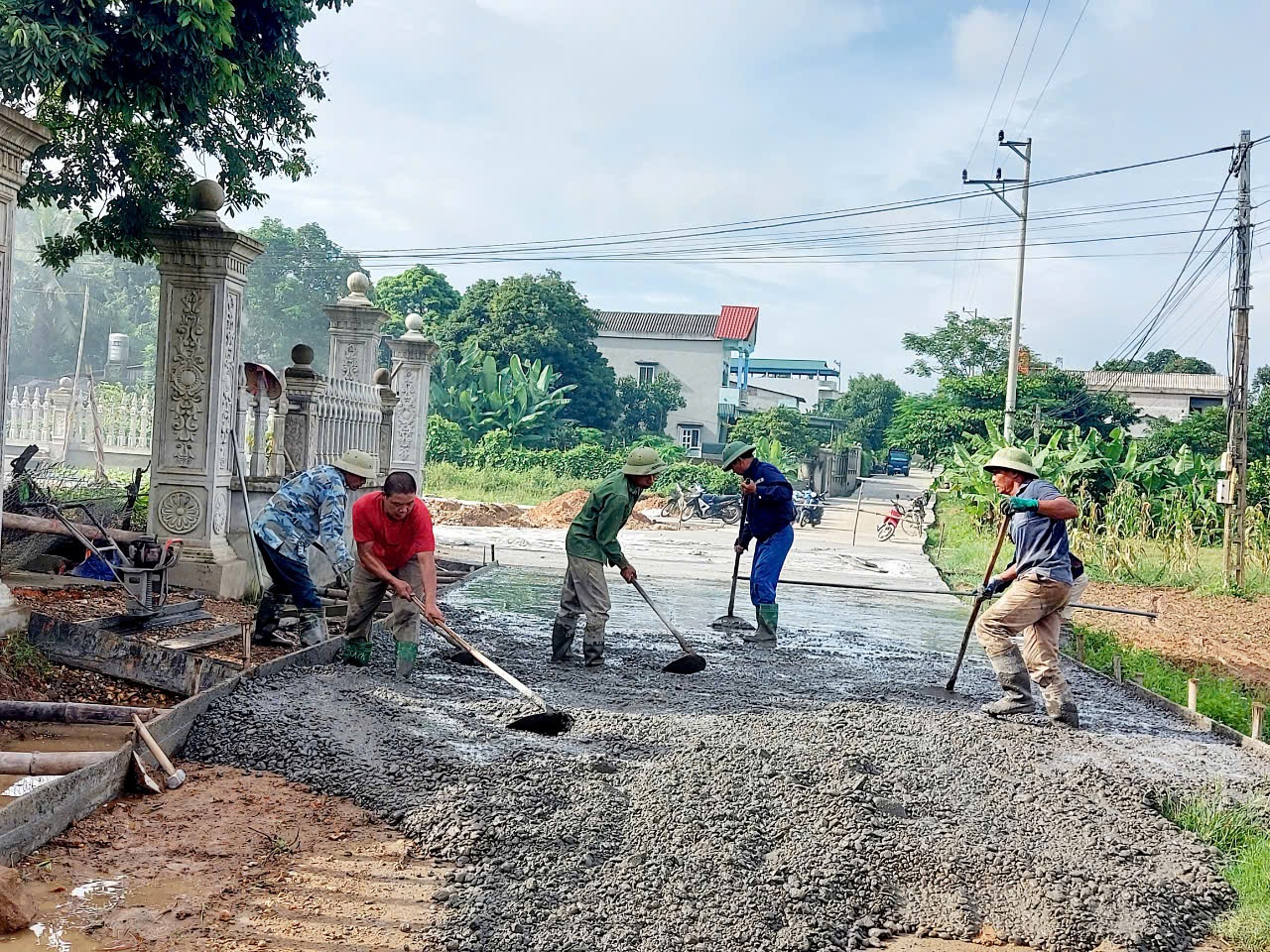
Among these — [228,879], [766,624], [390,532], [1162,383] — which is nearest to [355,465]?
[390,532]

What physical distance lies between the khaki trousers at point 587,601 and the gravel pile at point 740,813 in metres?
0.94

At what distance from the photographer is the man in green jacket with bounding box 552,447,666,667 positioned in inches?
308

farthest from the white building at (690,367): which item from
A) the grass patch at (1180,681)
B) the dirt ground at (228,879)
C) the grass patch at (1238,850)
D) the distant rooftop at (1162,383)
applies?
the dirt ground at (228,879)

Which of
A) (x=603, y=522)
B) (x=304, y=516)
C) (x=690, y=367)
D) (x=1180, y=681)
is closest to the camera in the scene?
(x=304, y=516)

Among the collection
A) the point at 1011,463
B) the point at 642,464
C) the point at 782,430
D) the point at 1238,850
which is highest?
the point at 782,430

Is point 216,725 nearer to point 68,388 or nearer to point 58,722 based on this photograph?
point 58,722

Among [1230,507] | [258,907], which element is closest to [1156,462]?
[1230,507]

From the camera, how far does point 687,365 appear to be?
48.6m

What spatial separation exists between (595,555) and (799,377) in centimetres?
7257

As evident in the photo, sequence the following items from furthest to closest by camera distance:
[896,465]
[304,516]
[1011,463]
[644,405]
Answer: [896,465] → [644,405] → [304,516] → [1011,463]

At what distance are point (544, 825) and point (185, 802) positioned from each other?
1496 mm

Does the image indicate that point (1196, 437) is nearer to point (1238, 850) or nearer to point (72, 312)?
point (1238, 850)

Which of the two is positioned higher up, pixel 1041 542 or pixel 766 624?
pixel 1041 542

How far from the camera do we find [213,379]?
894cm
